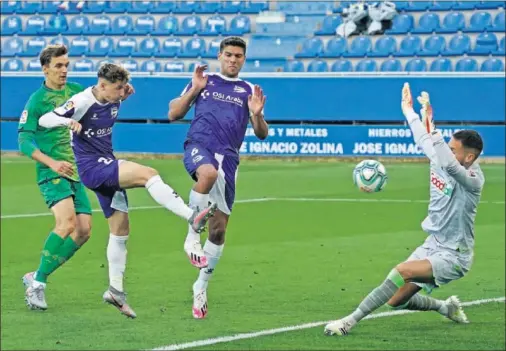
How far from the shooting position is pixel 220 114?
790 centimetres

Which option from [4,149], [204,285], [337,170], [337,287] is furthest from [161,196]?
[4,149]

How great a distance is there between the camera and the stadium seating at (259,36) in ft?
112

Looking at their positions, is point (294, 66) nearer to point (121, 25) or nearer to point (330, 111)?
point (330, 111)

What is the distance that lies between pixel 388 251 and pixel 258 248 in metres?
2.18

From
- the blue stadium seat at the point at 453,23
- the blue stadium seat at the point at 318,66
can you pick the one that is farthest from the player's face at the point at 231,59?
the blue stadium seat at the point at 453,23

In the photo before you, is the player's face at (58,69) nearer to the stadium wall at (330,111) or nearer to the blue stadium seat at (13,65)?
the stadium wall at (330,111)

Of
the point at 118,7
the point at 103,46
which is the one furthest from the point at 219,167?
the point at 118,7

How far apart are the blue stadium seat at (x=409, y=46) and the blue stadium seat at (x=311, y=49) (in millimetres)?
2560

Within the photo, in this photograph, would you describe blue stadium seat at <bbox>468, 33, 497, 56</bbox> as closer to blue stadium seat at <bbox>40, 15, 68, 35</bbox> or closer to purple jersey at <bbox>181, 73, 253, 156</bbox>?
blue stadium seat at <bbox>40, 15, 68, 35</bbox>

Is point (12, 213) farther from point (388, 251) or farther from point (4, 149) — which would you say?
point (4, 149)

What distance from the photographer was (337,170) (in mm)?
32438

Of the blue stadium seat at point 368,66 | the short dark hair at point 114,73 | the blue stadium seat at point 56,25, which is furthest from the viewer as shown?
the blue stadium seat at point 56,25

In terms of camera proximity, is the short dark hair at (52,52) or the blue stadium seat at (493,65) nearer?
the short dark hair at (52,52)

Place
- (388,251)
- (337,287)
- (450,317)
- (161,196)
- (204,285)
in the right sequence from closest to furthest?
1. (161,196)
2. (204,285)
3. (450,317)
4. (337,287)
5. (388,251)
